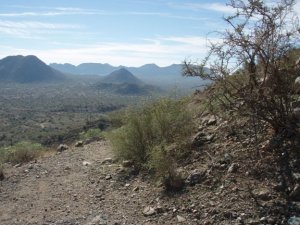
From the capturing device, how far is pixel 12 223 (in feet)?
30.0

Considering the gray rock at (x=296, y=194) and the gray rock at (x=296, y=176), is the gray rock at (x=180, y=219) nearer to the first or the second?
the gray rock at (x=296, y=194)

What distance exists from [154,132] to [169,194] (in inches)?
107

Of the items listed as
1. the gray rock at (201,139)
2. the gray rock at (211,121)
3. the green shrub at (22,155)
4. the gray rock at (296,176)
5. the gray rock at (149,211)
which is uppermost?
→ the gray rock at (211,121)

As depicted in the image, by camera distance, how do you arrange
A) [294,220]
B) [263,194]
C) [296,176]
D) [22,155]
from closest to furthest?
[294,220], [263,194], [296,176], [22,155]

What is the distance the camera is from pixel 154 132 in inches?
442

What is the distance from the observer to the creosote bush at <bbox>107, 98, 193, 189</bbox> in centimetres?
1063

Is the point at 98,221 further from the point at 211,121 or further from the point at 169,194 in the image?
the point at 211,121

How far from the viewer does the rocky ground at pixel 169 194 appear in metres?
7.24

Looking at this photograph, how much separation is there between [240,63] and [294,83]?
1.17 meters

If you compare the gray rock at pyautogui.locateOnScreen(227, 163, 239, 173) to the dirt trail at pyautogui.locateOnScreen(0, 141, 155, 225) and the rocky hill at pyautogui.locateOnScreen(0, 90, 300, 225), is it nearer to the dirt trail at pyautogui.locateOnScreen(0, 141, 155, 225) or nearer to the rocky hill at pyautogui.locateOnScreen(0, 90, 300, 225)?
the rocky hill at pyautogui.locateOnScreen(0, 90, 300, 225)

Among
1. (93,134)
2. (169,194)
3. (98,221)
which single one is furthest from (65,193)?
(93,134)

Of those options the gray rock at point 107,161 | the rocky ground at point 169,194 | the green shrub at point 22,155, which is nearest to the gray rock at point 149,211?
the rocky ground at point 169,194

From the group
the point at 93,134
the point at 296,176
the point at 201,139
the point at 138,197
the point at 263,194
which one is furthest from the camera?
the point at 93,134

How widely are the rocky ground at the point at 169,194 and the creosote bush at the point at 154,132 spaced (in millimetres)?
352
